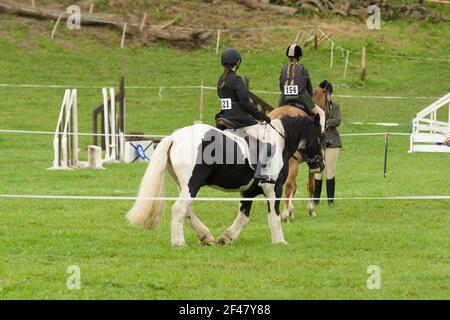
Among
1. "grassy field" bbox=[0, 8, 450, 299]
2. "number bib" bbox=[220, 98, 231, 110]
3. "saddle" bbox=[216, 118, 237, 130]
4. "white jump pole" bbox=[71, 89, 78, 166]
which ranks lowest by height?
"grassy field" bbox=[0, 8, 450, 299]

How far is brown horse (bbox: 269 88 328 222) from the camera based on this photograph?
14.8 m

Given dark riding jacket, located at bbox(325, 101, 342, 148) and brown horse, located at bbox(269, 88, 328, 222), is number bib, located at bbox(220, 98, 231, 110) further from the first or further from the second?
dark riding jacket, located at bbox(325, 101, 342, 148)

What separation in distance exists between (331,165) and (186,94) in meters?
20.9

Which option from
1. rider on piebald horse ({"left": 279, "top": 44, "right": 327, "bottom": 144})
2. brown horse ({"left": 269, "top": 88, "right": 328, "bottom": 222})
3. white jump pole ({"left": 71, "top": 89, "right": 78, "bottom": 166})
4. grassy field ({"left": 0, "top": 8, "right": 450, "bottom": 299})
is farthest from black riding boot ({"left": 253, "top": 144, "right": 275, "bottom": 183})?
white jump pole ({"left": 71, "top": 89, "right": 78, "bottom": 166})

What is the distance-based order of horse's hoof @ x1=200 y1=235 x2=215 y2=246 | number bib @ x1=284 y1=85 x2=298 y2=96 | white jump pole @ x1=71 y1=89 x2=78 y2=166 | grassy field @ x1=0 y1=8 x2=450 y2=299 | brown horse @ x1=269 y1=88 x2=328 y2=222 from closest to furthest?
grassy field @ x1=0 y1=8 x2=450 y2=299
horse's hoof @ x1=200 y1=235 x2=215 y2=246
brown horse @ x1=269 y1=88 x2=328 y2=222
number bib @ x1=284 y1=85 x2=298 y2=96
white jump pole @ x1=71 y1=89 x2=78 y2=166

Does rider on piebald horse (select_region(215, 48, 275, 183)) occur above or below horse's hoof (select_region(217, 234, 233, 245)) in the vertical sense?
above

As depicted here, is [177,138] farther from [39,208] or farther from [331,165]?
[331,165]

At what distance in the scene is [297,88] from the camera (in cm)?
1502

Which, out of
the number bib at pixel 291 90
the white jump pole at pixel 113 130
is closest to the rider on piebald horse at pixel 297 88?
the number bib at pixel 291 90

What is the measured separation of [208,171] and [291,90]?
304 cm

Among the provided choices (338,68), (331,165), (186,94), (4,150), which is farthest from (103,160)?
(338,68)

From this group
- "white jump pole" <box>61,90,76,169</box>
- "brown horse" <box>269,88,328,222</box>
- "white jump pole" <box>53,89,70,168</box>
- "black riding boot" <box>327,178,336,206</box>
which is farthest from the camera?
"white jump pole" <box>61,90,76,169</box>

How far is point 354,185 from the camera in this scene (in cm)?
2014

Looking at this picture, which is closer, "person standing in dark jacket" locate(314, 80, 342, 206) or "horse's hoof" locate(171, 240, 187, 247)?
"horse's hoof" locate(171, 240, 187, 247)
